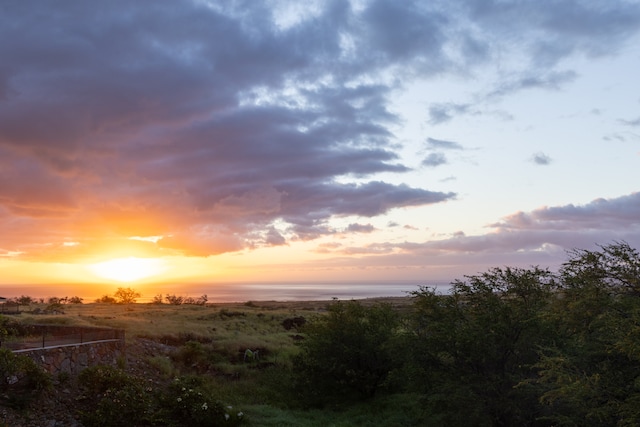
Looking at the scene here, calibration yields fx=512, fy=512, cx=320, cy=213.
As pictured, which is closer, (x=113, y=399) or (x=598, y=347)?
(x=598, y=347)

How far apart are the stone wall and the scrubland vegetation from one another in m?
0.78

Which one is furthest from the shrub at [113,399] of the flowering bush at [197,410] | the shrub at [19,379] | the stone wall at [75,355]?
the shrub at [19,379]

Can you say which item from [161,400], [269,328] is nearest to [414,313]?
[161,400]

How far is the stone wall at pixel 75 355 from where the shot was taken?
802 inches

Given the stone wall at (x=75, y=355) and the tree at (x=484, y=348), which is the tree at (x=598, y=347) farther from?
the stone wall at (x=75, y=355)

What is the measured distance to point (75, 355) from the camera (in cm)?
2211

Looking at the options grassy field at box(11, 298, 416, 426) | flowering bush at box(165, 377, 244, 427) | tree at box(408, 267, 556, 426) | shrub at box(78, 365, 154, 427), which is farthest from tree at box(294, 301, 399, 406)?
shrub at box(78, 365, 154, 427)

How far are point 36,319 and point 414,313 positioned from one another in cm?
2552

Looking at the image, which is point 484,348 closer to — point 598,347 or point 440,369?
point 440,369

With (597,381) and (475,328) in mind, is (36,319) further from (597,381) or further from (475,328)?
(597,381)

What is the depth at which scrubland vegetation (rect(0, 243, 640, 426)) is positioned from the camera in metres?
16.5

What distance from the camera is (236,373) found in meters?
31.2

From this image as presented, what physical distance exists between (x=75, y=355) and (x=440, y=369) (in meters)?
15.8

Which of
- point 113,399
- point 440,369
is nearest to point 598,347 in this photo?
point 440,369
